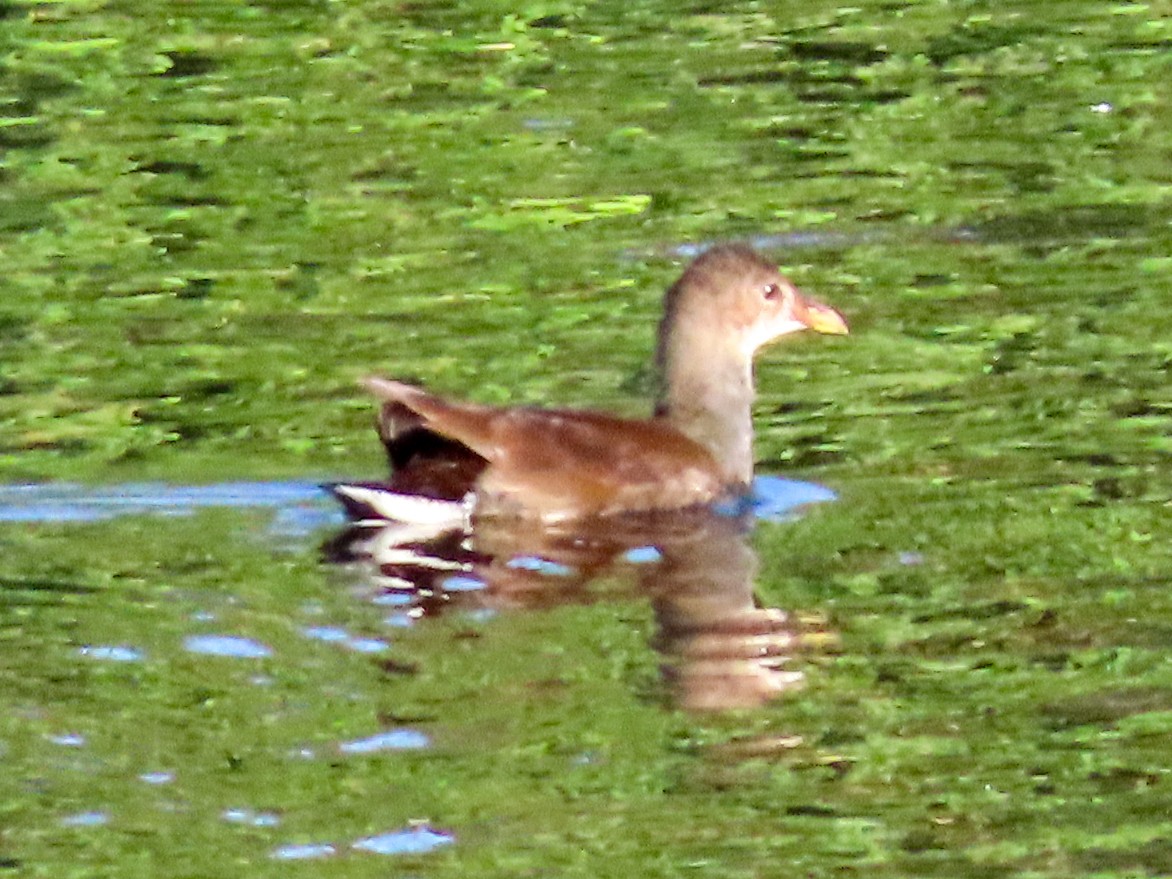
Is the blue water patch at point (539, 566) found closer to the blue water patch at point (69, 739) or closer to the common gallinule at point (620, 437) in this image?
the common gallinule at point (620, 437)

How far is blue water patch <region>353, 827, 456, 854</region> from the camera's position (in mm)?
6875

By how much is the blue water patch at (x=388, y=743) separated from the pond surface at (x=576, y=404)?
0.09 feet

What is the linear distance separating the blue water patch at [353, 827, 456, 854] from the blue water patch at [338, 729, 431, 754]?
498 mm

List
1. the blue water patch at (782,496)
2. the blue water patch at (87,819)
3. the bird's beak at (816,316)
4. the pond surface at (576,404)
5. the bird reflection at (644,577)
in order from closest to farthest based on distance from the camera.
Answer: the blue water patch at (87,819)
the pond surface at (576,404)
the bird reflection at (644,577)
the blue water patch at (782,496)
the bird's beak at (816,316)

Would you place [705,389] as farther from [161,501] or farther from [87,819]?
[87,819]

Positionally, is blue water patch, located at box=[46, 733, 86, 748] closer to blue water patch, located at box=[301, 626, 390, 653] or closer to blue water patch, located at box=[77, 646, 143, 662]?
blue water patch, located at box=[77, 646, 143, 662]

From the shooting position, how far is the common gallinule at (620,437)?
9.70m

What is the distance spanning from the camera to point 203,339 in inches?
467

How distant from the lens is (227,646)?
8266 millimetres

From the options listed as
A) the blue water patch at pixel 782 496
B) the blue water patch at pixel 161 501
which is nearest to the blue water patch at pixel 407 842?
the blue water patch at pixel 161 501

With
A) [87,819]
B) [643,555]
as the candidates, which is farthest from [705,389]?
[87,819]

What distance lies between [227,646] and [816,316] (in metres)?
3.43

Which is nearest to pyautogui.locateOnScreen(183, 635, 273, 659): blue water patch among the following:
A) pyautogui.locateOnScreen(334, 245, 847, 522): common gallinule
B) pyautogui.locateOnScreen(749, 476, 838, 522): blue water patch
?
pyautogui.locateOnScreen(334, 245, 847, 522): common gallinule

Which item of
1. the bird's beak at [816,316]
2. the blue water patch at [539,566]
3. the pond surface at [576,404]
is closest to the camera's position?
the pond surface at [576,404]
